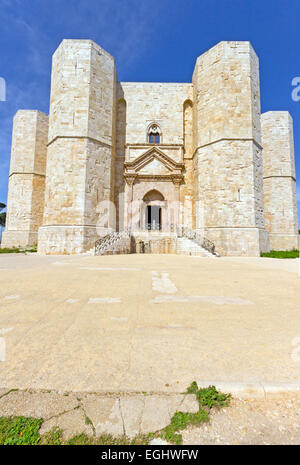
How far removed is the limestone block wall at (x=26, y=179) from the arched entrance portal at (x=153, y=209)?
10262 millimetres

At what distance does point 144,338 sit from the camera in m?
1.87

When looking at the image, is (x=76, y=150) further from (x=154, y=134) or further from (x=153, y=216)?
(x=153, y=216)

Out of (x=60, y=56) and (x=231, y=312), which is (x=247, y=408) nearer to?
(x=231, y=312)

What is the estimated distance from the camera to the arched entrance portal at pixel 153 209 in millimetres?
17922

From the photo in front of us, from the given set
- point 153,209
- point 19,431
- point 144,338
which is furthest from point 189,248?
point 19,431

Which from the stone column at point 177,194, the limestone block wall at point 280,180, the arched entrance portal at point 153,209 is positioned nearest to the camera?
the stone column at point 177,194

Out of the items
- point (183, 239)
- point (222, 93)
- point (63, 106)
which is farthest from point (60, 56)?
point (183, 239)

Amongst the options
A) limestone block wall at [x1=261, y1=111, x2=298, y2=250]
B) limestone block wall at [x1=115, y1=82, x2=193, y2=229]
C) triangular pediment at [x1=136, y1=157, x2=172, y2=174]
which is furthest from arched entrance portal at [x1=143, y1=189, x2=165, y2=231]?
limestone block wall at [x1=261, y1=111, x2=298, y2=250]

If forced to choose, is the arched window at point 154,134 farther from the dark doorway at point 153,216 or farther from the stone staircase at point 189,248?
the stone staircase at point 189,248

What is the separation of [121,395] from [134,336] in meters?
0.71

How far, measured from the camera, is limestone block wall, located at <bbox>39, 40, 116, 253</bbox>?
13938mm

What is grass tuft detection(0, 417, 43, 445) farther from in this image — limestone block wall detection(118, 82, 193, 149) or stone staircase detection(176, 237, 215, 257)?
limestone block wall detection(118, 82, 193, 149)

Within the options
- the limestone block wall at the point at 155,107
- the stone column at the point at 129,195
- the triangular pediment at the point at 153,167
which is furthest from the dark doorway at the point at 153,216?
the limestone block wall at the point at 155,107

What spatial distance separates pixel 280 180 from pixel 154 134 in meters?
13.3
